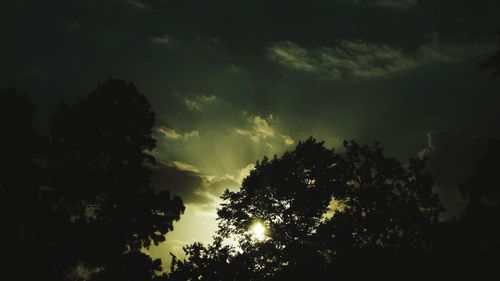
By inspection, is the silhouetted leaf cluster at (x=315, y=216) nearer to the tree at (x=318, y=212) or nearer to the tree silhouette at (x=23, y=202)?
the tree at (x=318, y=212)

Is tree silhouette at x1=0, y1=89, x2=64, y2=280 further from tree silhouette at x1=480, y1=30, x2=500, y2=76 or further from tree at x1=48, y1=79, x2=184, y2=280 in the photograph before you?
tree silhouette at x1=480, y1=30, x2=500, y2=76

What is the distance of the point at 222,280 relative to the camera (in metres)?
28.9

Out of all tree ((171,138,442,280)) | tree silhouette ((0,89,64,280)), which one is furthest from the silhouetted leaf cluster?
tree silhouette ((0,89,64,280))

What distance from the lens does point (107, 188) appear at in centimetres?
2014

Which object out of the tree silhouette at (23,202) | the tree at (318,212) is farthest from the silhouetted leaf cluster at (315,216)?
the tree silhouette at (23,202)

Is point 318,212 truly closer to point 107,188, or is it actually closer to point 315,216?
point 315,216

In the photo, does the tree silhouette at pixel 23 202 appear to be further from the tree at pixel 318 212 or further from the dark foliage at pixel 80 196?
the tree at pixel 318 212

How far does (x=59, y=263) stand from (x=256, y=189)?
54.5ft

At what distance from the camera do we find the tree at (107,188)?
19.6 m

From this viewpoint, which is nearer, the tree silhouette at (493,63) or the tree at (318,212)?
the tree silhouette at (493,63)

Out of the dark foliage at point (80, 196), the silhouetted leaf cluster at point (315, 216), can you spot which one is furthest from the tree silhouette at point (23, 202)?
the silhouetted leaf cluster at point (315, 216)

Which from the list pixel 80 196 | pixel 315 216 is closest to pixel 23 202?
pixel 80 196

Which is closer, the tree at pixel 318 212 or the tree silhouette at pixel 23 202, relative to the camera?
the tree silhouette at pixel 23 202

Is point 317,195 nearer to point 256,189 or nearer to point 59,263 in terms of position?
point 256,189
